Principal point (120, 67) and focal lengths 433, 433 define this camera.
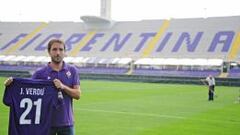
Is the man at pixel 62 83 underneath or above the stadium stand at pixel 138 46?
underneath

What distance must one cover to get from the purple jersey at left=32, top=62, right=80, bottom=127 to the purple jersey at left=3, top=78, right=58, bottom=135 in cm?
11

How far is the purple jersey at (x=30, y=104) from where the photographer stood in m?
5.88

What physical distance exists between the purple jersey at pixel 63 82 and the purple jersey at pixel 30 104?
107 mm

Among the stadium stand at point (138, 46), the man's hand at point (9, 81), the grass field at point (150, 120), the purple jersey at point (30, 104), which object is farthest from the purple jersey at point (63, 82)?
the stadium stand at point (138, 46)

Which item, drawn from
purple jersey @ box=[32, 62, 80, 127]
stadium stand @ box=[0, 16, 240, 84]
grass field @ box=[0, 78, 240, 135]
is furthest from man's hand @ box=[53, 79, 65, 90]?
stadium stand @ box=[0, 16, 240, 84]

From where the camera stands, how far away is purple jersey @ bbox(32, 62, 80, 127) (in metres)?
6.05

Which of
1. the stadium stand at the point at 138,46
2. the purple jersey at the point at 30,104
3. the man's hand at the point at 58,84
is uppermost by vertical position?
the stadium stand at the point at 138,46

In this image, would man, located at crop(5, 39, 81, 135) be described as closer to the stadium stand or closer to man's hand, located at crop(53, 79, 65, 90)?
man's hand, located at crop(53, 79, 65, 90)

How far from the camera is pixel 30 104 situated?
5859 mm

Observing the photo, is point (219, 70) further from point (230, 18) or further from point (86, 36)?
point (86, 36)

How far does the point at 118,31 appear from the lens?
76312 millimetres

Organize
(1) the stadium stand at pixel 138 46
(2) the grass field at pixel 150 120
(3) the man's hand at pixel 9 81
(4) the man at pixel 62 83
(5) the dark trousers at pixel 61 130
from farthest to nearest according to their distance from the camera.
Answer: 1. (1) the stadium stand at pixel 138 46
2. (2) the grass field at pixel 150 120
3. (5) the dark trousers at pixel 61 130
4. (4) the man at pixel 62 83
5. (3) the man's hand at pixel 9 81

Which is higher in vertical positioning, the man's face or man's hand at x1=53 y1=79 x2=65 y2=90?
the man's face

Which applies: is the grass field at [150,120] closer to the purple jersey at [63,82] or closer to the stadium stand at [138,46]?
the purple jersey at [63,82]
